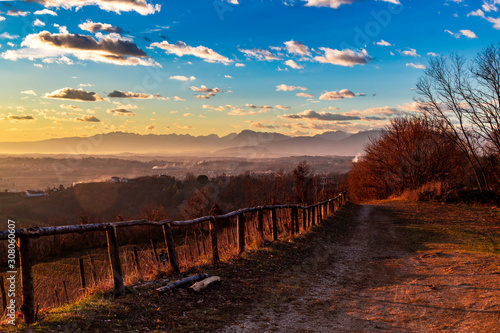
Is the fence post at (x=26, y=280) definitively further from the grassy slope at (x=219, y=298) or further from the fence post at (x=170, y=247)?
the fence post at (x=170, y=247)

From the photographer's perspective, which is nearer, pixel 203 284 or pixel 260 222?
pixel 203 284

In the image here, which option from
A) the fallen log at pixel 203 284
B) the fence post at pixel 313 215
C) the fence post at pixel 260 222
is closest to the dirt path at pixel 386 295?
the fallen log at pixel 203 284

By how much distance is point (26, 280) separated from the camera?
15.6 feet

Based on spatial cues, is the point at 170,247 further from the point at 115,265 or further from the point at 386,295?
the point at 386,295

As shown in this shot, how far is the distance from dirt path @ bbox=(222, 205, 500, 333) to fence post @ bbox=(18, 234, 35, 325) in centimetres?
284

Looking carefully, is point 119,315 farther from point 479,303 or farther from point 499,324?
point 479,303

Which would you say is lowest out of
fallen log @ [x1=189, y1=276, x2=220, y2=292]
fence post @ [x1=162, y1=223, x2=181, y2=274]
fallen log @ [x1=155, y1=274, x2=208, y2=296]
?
fallen log @ [x1=189, y1=276, x2=220, y2=292]

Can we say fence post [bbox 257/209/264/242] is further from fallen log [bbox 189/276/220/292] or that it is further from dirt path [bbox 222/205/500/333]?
fallen log [bbox 189/276/220/292]

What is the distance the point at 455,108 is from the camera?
26.7 meters

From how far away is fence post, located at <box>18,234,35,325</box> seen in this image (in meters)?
4.64

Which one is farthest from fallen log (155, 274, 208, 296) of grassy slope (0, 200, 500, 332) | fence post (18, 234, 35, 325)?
fence post (18, 234, 35, 325)

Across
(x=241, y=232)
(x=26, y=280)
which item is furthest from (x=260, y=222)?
(x=26, y=280)

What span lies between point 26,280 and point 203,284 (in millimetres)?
3131

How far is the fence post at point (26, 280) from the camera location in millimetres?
4641
